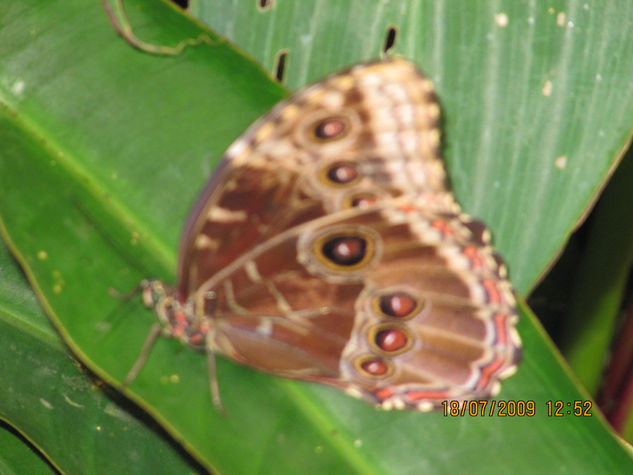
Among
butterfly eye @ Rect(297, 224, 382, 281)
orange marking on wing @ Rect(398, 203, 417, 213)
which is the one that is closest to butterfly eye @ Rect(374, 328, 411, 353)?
butterfly eye @ Rect(297, 224, 382, 281)

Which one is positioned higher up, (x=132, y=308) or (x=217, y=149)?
(x=217, y=149)

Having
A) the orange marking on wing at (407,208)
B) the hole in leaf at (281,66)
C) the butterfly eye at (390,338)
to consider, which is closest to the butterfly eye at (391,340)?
the butterfly eye at (390,338)

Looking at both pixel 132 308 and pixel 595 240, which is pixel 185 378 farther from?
pixel 595 240

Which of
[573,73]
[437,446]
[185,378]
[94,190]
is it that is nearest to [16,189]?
[94,190]

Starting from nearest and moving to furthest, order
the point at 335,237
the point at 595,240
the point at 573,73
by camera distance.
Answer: the point at 335,237 → the point at 573,73 → the point at 595,240

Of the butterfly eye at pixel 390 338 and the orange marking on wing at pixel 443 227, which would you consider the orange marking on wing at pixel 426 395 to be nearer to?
the butterfly eye at pixel 390 338

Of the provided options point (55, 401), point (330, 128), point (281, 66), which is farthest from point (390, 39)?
point (55, 401)

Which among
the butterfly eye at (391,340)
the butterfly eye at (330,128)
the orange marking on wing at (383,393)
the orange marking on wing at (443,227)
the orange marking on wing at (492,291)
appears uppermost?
the butterfly eye at (330,128)

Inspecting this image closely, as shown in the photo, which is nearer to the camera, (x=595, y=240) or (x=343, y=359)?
(x=343, y=359)

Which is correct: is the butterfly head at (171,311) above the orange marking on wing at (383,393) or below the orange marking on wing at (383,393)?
above
